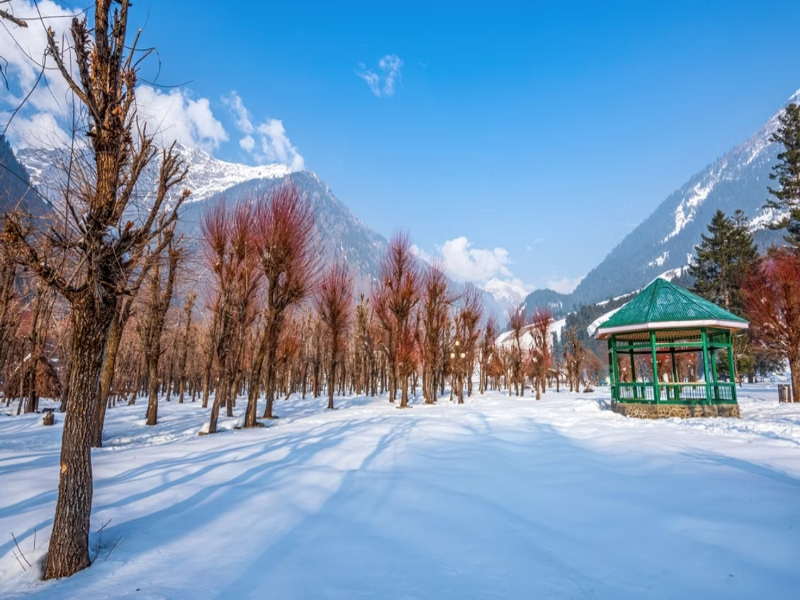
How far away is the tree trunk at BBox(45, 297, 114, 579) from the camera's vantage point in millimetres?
3639

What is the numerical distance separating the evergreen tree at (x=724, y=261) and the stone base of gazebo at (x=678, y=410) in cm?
2613

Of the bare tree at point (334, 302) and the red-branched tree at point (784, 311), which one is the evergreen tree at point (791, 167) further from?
the bare tree at point (334, 302)

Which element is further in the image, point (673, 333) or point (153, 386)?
point (153, 386)

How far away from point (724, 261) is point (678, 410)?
96.6 feet

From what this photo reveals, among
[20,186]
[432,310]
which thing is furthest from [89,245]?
[432,310]

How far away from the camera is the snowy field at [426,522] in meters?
3.31

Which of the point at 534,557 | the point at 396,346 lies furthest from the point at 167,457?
the point at 396,346

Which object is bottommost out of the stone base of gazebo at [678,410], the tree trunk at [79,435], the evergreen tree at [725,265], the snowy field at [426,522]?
the snowy field at [426,522]

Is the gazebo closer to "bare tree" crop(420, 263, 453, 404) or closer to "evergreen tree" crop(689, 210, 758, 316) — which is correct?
"bare tree" crop(420, 263, 453, 404)

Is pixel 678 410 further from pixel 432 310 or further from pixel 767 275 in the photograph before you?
pixel 767 275

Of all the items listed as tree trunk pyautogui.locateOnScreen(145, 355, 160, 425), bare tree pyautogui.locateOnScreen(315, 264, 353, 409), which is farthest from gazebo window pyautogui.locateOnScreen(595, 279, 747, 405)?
tree trunk pyautogui.locateOnScreen(145, 355, 160, 425)

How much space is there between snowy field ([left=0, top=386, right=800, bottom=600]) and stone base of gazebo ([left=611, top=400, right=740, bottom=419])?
637 centimetres

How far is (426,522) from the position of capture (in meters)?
4.65

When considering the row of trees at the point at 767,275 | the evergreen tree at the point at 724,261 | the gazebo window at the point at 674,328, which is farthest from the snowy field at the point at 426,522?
the evergreen tree at the point at 724,261
